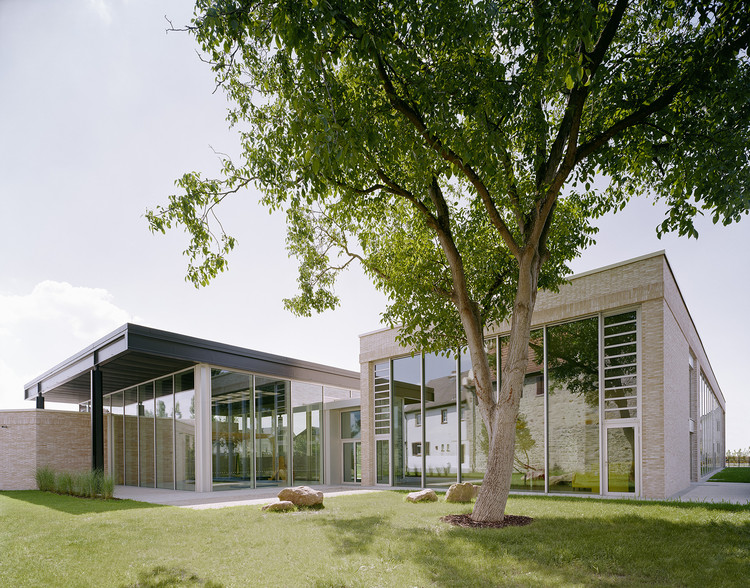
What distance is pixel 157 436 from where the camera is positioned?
2108cm

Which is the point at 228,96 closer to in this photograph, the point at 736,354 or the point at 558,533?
the point at 558,533

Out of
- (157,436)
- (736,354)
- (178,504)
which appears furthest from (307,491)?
(736,354)

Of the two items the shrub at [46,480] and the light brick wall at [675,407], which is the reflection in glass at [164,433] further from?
the light brick wall at [675,407]

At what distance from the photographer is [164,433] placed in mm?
20594

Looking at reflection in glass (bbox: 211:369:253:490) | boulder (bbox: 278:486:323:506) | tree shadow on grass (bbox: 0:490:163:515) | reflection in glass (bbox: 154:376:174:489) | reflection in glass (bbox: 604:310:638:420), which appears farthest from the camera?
reflection in glass (bbox: 154:376:174:489)

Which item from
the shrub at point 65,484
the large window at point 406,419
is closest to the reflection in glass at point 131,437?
the shrub at point 65,484

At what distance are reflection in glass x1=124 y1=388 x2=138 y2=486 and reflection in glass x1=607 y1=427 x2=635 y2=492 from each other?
19.2 m

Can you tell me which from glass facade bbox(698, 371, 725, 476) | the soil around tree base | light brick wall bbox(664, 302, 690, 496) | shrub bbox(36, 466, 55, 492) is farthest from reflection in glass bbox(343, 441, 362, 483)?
glass facade bbox(698, 371, 725, 476)

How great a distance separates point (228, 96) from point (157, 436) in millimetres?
15807

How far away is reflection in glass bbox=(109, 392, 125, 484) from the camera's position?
2408 centimetres

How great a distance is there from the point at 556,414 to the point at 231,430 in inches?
451

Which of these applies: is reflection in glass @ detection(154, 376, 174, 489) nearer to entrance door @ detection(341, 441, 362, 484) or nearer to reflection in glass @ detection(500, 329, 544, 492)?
entrance door @ detection(341, 441, 362, 484)

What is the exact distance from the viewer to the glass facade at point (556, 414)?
1291cm

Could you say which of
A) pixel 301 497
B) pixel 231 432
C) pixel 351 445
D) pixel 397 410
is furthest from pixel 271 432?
pixel 301 497
